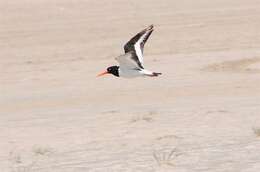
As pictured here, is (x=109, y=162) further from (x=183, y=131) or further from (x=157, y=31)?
(x=157, y=31)

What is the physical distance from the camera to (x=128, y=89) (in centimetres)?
1630

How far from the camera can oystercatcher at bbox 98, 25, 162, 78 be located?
10.7 metres

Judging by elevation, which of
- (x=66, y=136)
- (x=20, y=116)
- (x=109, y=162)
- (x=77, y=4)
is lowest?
(x=77, y=4)

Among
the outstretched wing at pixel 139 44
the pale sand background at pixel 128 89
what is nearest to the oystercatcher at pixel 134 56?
the outstretched wing at pixel 139 44

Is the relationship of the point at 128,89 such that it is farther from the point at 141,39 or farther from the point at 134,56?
the point at 141,39

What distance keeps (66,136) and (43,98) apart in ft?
16.7

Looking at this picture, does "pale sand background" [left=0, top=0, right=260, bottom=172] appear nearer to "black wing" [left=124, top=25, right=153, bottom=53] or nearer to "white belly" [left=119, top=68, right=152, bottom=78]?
"white belly" [left=119, top=68, right=152, bottom=78]

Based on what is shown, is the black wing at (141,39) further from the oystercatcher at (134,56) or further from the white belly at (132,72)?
the white belly at (132,72)

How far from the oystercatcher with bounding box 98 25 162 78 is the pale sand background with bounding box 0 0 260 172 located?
68 centimetres

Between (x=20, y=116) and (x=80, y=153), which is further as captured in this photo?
(x=20, y=116)

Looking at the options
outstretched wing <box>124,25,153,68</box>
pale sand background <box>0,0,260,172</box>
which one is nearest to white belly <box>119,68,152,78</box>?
pale sand background <box>0,0,260,172</box>

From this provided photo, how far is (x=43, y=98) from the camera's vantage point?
1578 centimetres

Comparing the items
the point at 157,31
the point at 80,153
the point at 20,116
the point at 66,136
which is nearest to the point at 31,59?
the point at 157,31

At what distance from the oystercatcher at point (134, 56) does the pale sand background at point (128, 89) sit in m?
0.68
